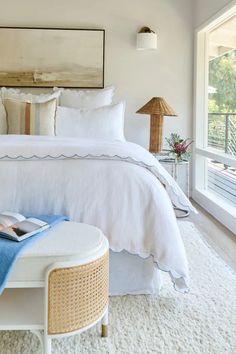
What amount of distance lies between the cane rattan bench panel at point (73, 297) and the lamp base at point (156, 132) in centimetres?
281

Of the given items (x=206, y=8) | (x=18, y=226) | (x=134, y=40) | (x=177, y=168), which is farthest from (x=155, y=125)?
(x=18, y=226)

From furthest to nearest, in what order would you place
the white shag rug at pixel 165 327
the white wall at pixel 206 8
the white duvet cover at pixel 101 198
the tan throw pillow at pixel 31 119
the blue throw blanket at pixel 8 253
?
the white wall at pixel 206 8 < the tan throw pillow at pixel 31 119 < the white duvet cover at pixel 101 198 < the white shag rug at pixel 165 327 < the blue throw blanket at pixel 8 253

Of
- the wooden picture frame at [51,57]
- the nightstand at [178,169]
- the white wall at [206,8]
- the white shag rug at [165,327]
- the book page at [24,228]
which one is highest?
the white wall at [206,8]

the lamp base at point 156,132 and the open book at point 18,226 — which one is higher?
the lamp base at point 156,132

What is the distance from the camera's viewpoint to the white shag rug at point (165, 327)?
157cm

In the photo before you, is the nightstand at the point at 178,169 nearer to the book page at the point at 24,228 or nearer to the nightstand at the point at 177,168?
the nightstand at the point at 177,168

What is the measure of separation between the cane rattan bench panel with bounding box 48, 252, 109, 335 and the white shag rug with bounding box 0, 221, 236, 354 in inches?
8.4

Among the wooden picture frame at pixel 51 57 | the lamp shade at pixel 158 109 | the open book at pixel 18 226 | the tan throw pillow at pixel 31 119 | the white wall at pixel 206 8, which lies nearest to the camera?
the open book at pixel 18 226

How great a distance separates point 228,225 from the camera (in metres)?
3.38

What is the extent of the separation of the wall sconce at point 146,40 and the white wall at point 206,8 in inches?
20.9

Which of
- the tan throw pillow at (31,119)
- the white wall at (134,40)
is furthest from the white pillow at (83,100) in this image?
the white wall at (134,40)

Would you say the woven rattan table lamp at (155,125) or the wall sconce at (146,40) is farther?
the wall sconce at (146,40)

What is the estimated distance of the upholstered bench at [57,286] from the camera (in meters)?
1.37

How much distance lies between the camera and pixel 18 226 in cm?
152
